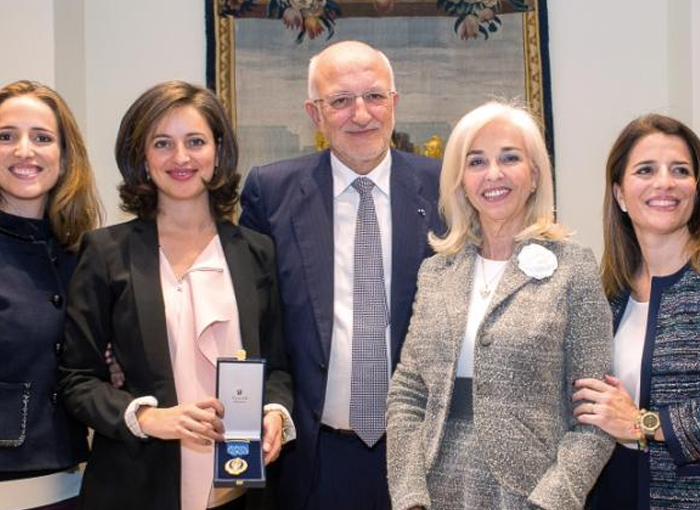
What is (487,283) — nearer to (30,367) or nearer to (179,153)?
(179,153)

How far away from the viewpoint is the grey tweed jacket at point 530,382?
2016mm

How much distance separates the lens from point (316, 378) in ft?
8.28

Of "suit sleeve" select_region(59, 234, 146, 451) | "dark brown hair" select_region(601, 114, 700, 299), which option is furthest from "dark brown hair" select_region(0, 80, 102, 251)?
"dark brown hair" select_region(601, 114, 700, 299)

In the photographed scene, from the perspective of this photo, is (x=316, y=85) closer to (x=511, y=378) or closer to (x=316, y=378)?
(x=316, y=378)

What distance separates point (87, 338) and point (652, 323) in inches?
56.4

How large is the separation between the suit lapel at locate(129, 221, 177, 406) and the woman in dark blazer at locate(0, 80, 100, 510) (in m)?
0.26

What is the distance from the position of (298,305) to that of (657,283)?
97cm

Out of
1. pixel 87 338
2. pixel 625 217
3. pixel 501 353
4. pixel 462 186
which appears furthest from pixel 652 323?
pixel 87 338

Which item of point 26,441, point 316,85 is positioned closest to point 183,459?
point 26,441

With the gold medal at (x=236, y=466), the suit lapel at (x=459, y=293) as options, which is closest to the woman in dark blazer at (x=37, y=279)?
the gold medal at (x=236, y=466)

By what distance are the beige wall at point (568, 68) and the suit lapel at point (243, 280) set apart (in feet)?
7.63

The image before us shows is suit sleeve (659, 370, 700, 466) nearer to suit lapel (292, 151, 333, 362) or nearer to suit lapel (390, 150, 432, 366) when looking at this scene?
suit lapel (390, 150, 432, 366)

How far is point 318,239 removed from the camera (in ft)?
8.60

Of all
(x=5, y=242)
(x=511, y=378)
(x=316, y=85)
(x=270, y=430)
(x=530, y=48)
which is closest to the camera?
(x=511, y=378)
